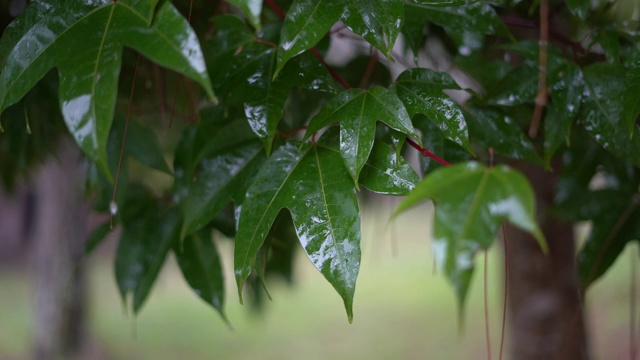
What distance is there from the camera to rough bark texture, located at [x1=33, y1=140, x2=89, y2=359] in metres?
1.92

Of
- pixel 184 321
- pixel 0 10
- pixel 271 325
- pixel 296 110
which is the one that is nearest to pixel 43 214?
pixel 184 321

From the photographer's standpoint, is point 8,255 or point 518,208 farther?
point 8,255

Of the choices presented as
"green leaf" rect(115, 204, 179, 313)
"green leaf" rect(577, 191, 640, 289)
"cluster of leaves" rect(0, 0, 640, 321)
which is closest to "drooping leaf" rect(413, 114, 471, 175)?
"cluster of leaves" rect(0, 0, 640, 321)

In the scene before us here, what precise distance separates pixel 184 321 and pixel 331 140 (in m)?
2.21

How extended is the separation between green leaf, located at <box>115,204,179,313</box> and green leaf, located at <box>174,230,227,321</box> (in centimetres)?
4

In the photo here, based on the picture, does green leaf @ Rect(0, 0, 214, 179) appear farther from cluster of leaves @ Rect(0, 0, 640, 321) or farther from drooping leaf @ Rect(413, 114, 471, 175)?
drooping leaf @ Rect(413, 114, 471, 175)

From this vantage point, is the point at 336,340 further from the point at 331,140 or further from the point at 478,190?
the point at 478,190

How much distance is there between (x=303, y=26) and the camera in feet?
1.43

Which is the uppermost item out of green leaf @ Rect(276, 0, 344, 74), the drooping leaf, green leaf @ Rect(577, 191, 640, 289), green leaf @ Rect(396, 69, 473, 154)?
green leaf @ Rect(276, 0, 344, 74)

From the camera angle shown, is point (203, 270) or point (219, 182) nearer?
point (219, 182)

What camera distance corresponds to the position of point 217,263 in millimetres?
675

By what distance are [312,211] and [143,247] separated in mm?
356

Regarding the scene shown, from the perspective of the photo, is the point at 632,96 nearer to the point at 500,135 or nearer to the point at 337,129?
the point at 500,135

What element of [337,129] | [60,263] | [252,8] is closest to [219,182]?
[337,129]
